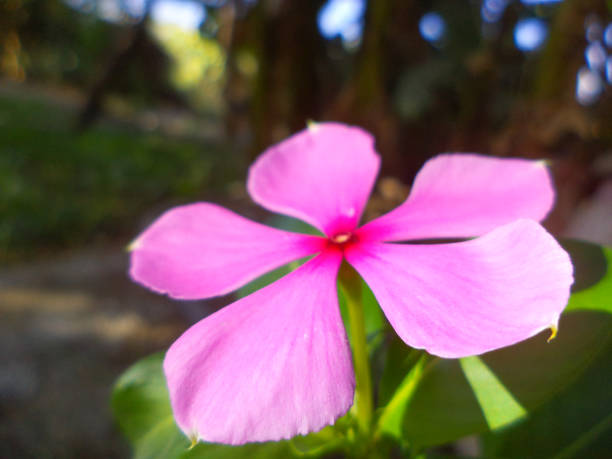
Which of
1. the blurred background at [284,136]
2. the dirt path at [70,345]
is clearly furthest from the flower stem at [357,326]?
the dirt path at [70,345]

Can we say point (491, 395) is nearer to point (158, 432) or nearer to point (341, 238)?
point (341, 238)

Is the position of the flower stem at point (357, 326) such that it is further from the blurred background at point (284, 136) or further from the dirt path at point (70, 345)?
the dirt path at point (70, 345)

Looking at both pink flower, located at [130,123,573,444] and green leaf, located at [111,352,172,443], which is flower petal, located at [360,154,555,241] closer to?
pink flower, located at [130,123,573,444]

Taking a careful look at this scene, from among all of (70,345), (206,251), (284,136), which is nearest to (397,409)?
(206,251)

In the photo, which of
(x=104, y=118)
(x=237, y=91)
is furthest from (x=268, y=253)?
(x=104, y=118)

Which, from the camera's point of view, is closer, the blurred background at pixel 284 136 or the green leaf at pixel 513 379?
the green leaf at pixel 513 379

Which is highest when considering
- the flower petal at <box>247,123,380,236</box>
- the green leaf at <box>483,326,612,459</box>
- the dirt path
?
the flower petal at <box>247,123,380,236</box>

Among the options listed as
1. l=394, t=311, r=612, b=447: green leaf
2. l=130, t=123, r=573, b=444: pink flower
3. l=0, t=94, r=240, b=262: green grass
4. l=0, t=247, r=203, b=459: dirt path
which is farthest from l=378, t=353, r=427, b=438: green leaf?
l=0, t=94, r=240, b=262: green grass
